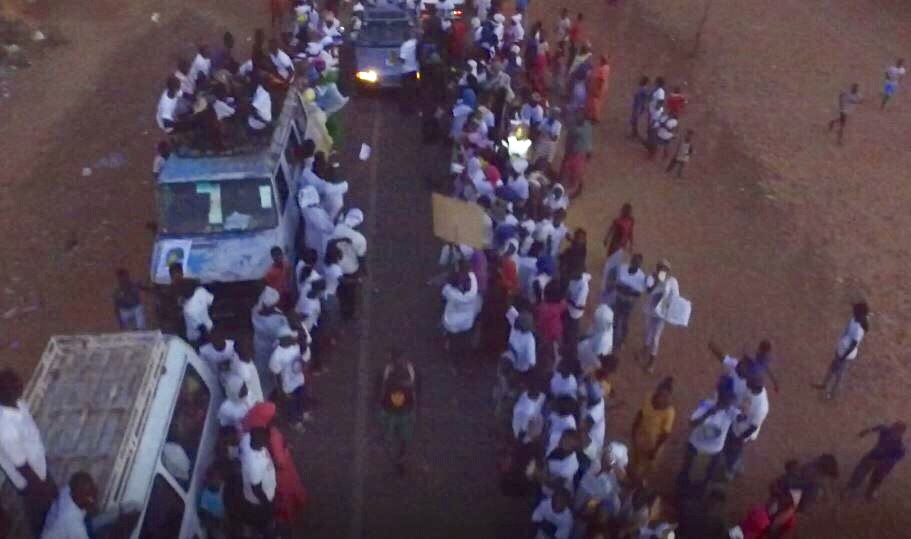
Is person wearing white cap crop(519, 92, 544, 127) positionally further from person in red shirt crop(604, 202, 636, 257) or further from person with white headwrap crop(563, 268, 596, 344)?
person with white headwrap crop(563, 268, 596, 344)

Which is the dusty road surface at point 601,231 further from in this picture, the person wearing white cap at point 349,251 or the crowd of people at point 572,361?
the person wearing white cap at point 349,251

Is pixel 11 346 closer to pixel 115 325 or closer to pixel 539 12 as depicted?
pixel 115 325

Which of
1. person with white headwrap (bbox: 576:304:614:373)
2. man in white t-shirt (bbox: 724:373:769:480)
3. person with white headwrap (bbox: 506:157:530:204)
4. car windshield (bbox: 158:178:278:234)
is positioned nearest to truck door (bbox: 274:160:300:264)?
car windshield (bbox: 158:178:278:234)

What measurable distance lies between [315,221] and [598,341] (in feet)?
11.4

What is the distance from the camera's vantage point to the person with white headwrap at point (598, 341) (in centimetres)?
812

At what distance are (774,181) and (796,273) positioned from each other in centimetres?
274

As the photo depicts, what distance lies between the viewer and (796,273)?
38.3 ft

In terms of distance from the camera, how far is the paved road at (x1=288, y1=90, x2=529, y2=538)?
26.3 feet

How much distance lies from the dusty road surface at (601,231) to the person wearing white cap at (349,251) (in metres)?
0.68

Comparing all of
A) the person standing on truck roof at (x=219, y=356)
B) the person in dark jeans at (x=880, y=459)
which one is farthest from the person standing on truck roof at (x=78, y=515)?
the person in dark jeans at (x=880, y=459)

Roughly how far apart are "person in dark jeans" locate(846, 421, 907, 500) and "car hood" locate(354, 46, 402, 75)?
32.8 feet

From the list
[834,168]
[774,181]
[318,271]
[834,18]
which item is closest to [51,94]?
[318,271]

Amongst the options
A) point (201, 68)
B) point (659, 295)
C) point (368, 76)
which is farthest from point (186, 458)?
point (368, 76)

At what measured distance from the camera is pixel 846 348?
890 cm
